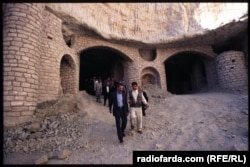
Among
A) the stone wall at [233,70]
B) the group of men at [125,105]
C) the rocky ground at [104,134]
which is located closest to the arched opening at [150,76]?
the stone wall at [233,70]

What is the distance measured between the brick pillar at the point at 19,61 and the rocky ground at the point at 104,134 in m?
0.45

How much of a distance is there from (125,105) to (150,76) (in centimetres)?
841

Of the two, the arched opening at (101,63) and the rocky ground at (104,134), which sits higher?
the arched opening at (101,63)

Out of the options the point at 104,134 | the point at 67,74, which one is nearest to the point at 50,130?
the point at 104,134

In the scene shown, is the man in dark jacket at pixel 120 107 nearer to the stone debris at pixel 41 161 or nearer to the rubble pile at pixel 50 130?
the rubble pile at pixel 50 130

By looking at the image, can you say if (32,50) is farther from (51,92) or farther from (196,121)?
(196,121)

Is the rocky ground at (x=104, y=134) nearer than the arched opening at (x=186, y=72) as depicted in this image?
Yes

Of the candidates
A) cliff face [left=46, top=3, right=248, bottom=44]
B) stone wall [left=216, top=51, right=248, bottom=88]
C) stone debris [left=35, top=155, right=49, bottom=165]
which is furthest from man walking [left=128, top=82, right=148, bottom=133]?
stone wall [left=216, top=51, right=248, bottom=88]

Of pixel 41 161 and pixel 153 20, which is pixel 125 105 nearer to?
pixel 41 161

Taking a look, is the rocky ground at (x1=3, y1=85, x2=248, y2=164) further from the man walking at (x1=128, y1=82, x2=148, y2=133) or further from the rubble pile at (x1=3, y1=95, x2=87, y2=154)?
the man walking at (x1=128, y1=82, x2=148, y2=133)

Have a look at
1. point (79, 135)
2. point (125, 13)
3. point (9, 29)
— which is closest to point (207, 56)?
point (125, 13)

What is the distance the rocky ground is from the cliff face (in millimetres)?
4486

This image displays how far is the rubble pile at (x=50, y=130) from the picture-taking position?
15.1ft

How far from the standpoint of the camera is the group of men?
4.73 metres
